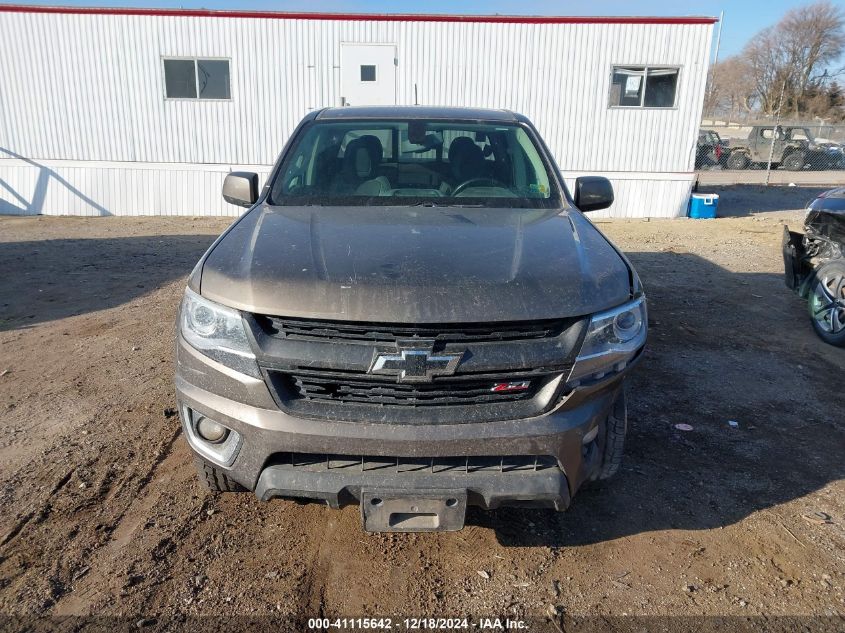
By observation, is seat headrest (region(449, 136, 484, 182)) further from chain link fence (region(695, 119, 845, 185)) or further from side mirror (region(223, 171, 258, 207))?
chain link fence (region(695, 119, 845, 185))

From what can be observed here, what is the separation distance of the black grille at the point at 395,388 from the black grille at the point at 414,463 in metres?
0.21

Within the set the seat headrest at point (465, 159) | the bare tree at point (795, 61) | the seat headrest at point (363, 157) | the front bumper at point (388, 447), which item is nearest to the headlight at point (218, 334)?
the front bumper at point (388, 447)

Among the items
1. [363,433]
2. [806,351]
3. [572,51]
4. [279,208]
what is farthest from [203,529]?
[572,51]

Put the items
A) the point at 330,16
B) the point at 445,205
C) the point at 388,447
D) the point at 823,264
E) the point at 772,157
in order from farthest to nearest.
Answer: the point at 772,157 < the point at 330,16 < the point at 823,264 < the point at 445,205 < the point at 388,447

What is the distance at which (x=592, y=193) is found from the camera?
384 centimetres

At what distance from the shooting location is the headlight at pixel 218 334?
236cm

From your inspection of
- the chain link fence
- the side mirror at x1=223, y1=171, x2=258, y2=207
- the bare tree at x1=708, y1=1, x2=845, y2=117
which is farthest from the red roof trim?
the bare tree at x1=708, y1=1, x2=845, y2=117

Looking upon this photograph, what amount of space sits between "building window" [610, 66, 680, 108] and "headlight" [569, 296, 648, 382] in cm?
1225

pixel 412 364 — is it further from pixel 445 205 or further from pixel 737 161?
pixel 737 161

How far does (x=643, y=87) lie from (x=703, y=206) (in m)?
2.88

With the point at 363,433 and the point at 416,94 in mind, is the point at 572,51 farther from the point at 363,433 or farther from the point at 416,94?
the point at 363,433

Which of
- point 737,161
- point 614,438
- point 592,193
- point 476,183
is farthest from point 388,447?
point 737,161

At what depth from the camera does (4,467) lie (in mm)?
3373

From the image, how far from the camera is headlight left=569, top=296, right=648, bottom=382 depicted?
2.41 metres
